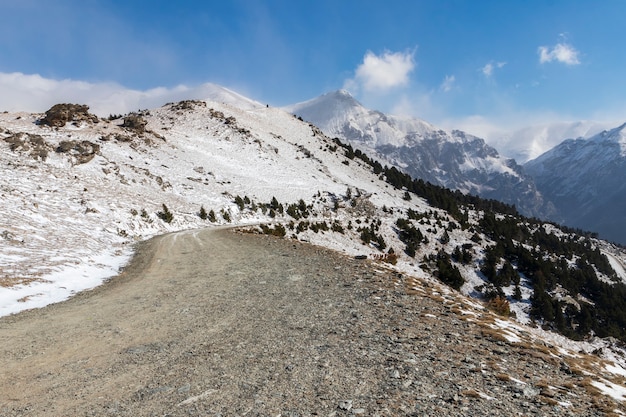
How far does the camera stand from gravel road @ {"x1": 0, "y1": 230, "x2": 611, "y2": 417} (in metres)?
6.23

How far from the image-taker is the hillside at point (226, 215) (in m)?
20.5

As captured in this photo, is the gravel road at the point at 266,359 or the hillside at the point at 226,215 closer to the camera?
the gravel road at the point at 266,359

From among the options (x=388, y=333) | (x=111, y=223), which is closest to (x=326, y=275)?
(x=388, y=333)

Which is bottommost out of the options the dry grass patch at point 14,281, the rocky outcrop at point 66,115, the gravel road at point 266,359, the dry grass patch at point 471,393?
the dry grass patch at point 14,281

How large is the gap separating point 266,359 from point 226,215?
34796 mm

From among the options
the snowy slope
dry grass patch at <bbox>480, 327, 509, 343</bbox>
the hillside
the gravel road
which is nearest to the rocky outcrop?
the hillside

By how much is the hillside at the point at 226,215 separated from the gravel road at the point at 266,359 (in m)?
4.14

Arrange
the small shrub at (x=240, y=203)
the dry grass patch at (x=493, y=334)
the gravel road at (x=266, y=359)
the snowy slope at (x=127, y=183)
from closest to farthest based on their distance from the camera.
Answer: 1. the gravel road at (x=266, y=359)
2. the dry grass patch at (x=493, y=334)
3. the snowy slope at (x=127, y=183)
4. the small shrub at (x=240, y=203)

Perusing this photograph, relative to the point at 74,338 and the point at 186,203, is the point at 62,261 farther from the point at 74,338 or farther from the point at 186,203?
the point at 186,203

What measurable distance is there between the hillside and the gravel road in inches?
163

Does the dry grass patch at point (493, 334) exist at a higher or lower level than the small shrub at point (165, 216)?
lower

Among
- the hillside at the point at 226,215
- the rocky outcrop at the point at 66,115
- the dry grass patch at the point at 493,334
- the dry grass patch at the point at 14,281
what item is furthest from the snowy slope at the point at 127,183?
the dry grass patch at the point at 493,334

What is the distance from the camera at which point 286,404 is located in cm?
611

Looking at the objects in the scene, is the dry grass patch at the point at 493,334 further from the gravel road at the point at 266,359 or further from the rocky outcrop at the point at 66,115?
the rocky outcrop at the point at 66,115
